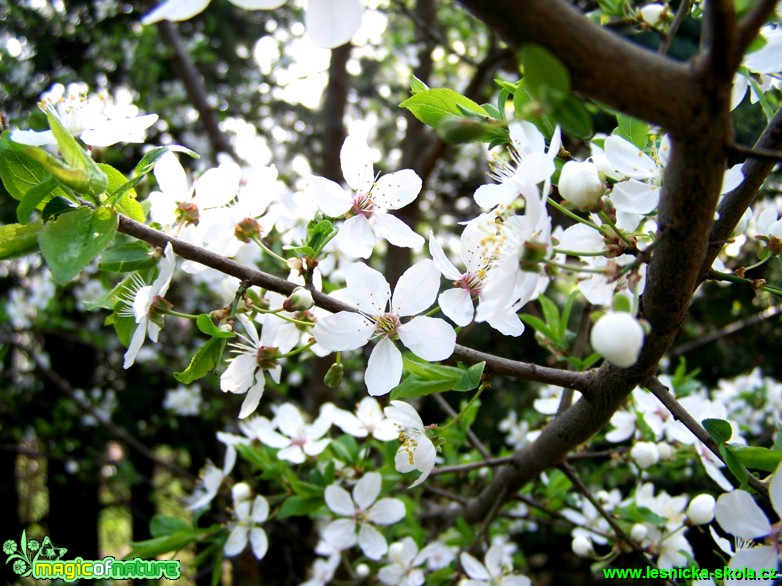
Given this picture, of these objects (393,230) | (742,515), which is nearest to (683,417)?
(742,515)

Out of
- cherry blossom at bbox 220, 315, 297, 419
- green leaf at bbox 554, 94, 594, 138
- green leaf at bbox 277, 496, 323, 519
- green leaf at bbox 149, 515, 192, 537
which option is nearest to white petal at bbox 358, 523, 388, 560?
green leaf at bbox 277, 496, 323, 519

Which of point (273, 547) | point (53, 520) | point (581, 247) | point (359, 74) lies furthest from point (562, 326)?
point (53, 520)

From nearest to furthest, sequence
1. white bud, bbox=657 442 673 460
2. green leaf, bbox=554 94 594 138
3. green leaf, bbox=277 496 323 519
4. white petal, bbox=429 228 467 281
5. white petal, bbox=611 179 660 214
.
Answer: green leaf, bbox=554 94 594 138, white petal, bbox=611 179 660 214, white petal, bbox=429 228 467 281, green leaf, bbox=277 496 323 519, white bud, bbox=657 442 673 460

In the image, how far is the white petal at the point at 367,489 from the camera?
130 cm

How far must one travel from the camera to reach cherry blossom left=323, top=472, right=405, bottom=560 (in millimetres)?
1299

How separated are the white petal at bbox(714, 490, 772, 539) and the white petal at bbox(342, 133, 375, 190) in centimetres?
73

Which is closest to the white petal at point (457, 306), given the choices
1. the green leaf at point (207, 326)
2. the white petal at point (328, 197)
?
the white petal at point (328, 197)

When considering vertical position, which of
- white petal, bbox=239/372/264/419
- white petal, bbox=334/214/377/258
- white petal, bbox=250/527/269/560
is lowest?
white petal, bbox=250/527/269/560

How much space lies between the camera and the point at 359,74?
4676 mm

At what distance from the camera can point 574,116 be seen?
22.3 inches

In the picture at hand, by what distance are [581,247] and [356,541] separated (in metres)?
0.94

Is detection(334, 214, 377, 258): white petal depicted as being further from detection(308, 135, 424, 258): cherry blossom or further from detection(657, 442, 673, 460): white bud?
detection(657, 442, 673, 460): white bud

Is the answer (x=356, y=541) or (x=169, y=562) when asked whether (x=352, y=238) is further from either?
(x=169, y=562)

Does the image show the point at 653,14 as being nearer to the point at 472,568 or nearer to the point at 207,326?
the point at 207,326
